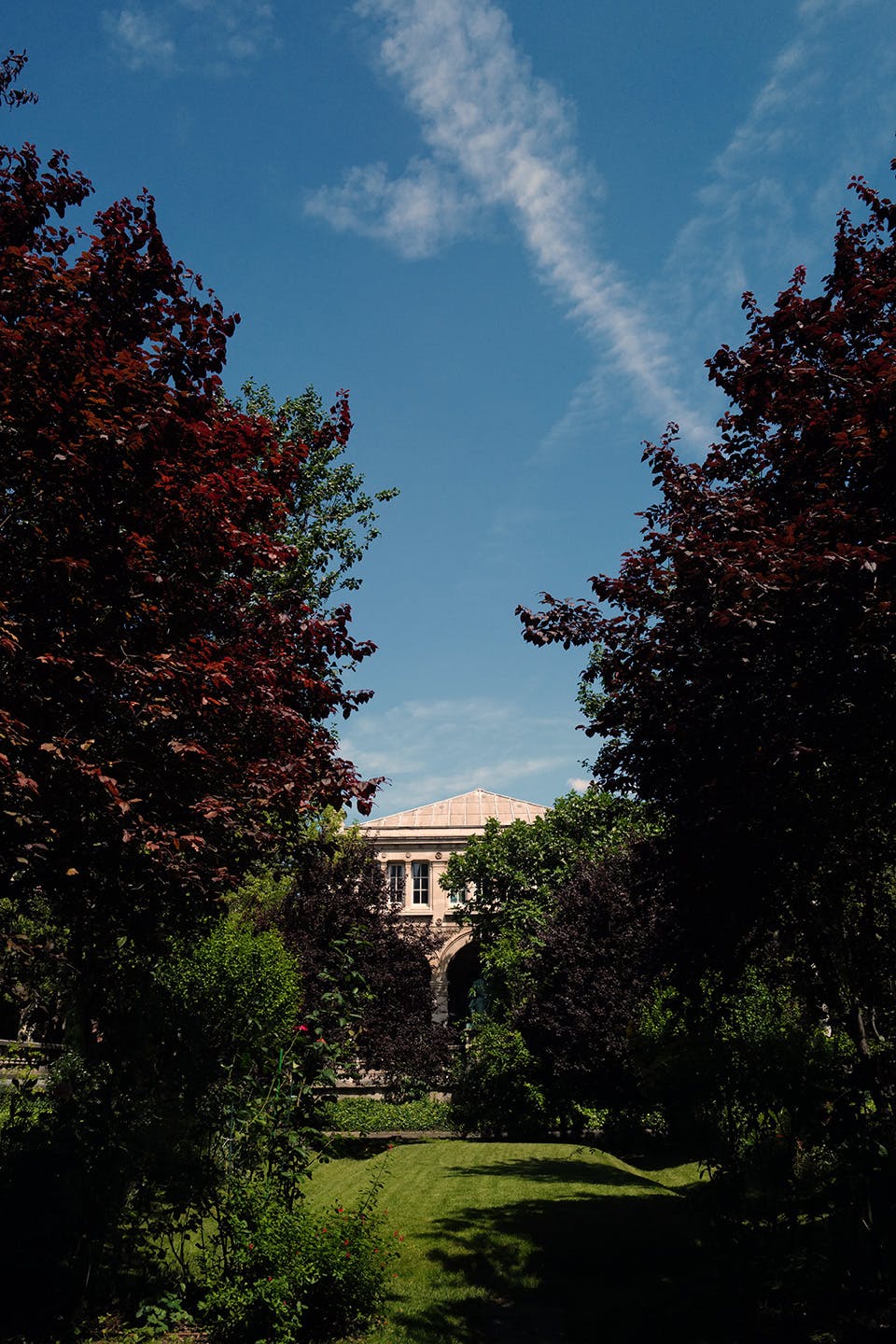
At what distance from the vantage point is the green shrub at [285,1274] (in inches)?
251

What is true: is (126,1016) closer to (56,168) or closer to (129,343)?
(129,343)

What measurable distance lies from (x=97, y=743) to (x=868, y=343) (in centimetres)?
755

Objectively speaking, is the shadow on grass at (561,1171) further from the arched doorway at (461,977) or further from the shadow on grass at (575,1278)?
the arched doorway at (461,977)

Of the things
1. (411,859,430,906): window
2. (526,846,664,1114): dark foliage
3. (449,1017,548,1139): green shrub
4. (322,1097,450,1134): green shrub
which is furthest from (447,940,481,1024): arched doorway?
(526,846,664,1114): dark foliage

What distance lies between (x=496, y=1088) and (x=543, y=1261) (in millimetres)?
17675

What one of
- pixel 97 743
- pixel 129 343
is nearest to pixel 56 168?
pixel 129 343

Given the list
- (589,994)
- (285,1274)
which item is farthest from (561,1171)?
(285,1274)

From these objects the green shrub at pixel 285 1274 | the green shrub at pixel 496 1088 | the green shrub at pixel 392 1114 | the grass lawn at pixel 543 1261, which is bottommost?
the green shrub at pixel 392 1114

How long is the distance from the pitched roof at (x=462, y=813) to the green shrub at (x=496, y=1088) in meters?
19.8

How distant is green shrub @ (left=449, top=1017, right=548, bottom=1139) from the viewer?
2481cm

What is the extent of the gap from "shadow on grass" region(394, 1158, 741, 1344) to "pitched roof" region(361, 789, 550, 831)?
34.5 metres

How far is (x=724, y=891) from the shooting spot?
8133 mm

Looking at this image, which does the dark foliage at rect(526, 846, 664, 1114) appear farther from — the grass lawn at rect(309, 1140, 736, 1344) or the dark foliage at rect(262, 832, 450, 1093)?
the grass lawn at rect(309, 1140, 736, 1344)

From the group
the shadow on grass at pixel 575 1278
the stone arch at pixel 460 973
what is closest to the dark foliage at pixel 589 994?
the shadow on grass at pixel 575 1278
